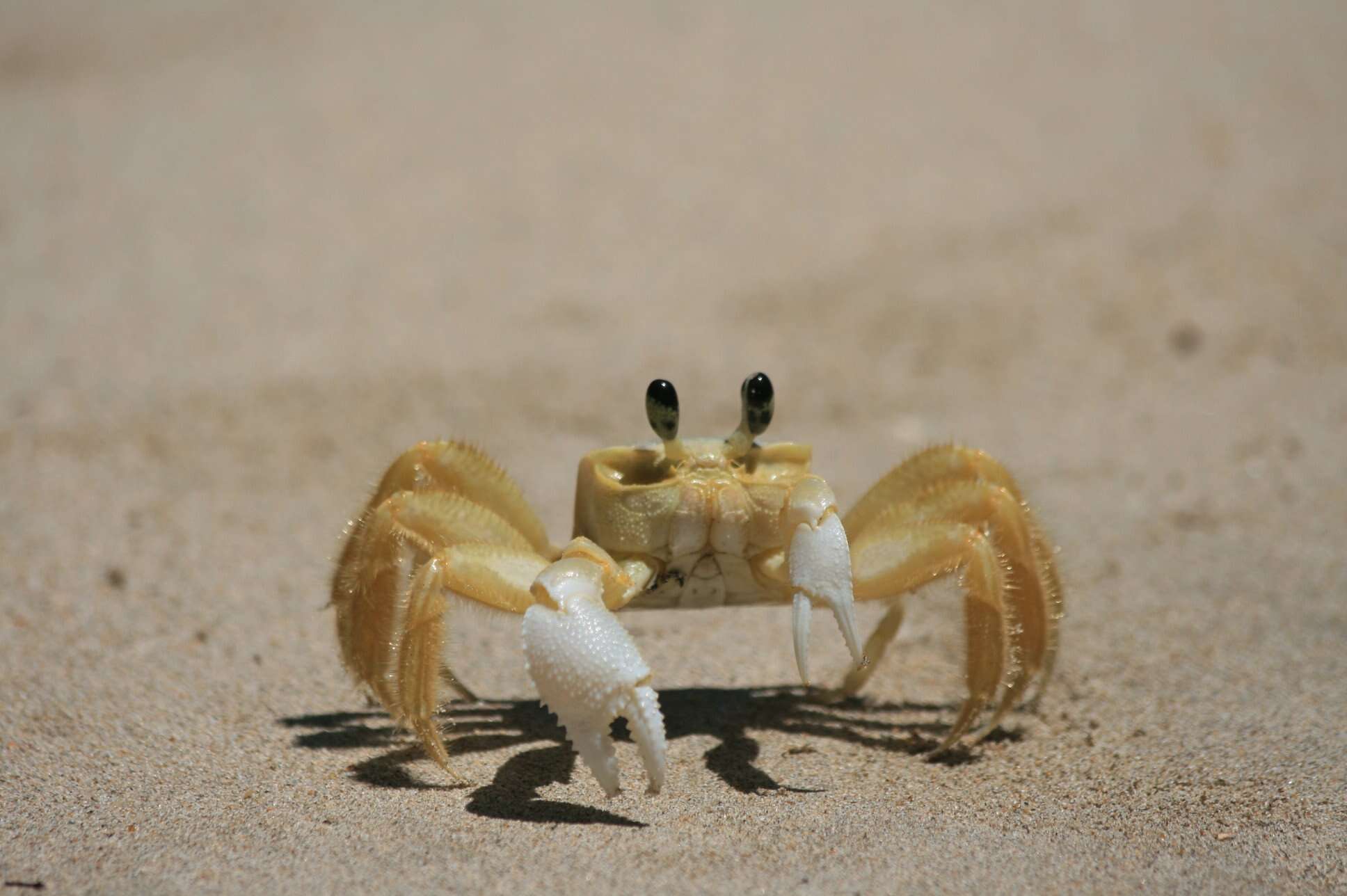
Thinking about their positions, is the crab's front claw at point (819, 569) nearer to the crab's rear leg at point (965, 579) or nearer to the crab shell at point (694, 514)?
the crab shell at point (694, 514)

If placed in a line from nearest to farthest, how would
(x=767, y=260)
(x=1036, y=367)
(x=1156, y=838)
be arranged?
1. (x=1156, y=838)
2. (x=1036, y=367)
3. (x=767, y=260)

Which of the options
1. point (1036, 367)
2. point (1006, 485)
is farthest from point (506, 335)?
point (1006, 485)

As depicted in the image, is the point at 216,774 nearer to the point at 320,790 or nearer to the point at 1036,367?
the point at 320,790

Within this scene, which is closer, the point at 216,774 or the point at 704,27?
the point at 216,774

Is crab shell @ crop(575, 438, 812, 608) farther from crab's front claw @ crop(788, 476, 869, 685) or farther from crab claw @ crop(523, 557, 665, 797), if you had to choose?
crab claw @ crop(523, 557, 665, 797)

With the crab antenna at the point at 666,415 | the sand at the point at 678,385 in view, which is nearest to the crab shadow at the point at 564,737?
the sand at the point at 678,385

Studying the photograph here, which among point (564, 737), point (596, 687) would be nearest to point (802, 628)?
point (596, 687)

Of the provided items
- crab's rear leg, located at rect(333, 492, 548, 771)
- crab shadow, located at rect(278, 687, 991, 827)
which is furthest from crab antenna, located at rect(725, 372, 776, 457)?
crab shadow, located at rect(278, 687, 991, 827)
